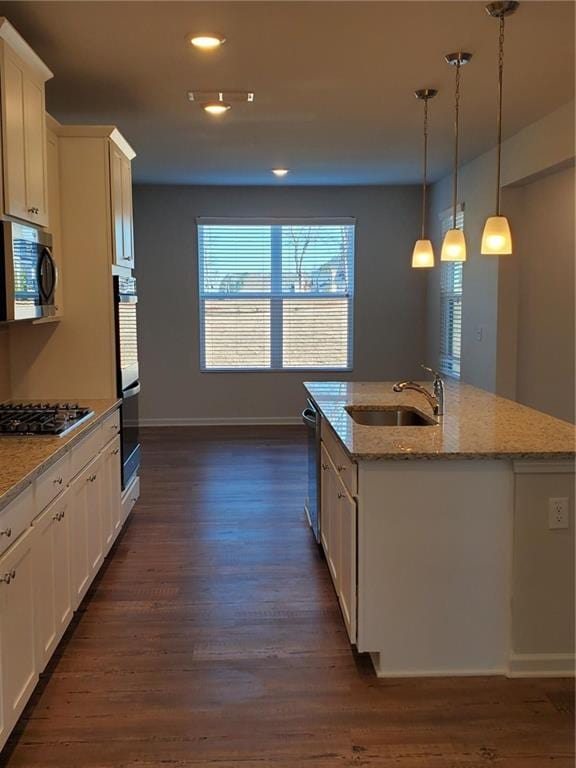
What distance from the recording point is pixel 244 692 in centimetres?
264

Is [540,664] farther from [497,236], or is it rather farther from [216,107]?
[216,107]

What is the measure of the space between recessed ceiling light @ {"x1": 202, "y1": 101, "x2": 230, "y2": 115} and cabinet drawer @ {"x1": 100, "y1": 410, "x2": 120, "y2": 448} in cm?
190

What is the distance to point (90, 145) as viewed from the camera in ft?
13.1

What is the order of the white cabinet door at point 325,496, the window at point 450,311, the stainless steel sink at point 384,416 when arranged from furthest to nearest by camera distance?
the window at point 450,311 < the stainless steel sink at point 384,416 < the white cabinet door at point 325,496

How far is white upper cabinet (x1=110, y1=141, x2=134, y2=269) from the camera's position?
13.5 ft

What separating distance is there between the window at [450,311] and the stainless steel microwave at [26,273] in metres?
4.21

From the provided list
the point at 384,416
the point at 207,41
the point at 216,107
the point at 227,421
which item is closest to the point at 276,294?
the point at 227,421

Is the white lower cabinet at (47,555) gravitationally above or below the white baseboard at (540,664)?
above

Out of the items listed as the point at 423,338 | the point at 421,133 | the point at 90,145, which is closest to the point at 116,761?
the point at 90,145

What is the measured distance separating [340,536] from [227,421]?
506cm

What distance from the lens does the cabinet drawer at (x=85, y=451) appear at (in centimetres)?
305

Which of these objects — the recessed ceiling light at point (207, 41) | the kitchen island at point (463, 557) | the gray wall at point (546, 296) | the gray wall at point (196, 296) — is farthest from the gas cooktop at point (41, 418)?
the gray wall at point (196, 296)

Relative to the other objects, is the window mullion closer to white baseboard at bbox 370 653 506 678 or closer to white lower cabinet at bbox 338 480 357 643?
white lower cabinet at bbox 338 480 357 643

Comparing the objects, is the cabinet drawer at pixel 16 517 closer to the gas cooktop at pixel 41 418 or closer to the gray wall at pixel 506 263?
the gas cooktop at pixel 41 418
